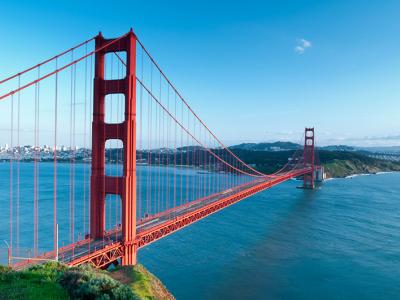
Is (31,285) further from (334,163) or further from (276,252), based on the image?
(334,163)

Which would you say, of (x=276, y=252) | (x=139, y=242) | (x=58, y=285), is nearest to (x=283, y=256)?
(x=276, y=252)

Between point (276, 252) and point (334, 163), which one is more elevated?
point (334, 163)


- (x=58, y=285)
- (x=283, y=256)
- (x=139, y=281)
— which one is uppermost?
(x=58, y=285)

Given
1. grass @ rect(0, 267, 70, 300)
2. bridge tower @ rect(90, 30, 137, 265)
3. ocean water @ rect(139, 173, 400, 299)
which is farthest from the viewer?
ocean water @ rect(139, 173, 400, 299)

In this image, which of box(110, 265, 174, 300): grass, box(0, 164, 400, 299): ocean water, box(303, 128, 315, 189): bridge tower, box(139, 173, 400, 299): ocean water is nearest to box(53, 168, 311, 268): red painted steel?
box(110, 265, 174, 300): grass

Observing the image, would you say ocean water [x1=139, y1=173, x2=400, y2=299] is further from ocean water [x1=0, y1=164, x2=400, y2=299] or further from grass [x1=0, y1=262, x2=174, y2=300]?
grass [x1=0, y1=262, x2=174, y2=300]

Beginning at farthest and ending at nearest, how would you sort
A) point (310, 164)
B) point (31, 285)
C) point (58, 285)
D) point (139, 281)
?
point (310, 164), point (139, 281), point (58, 285), point (31, 285)
